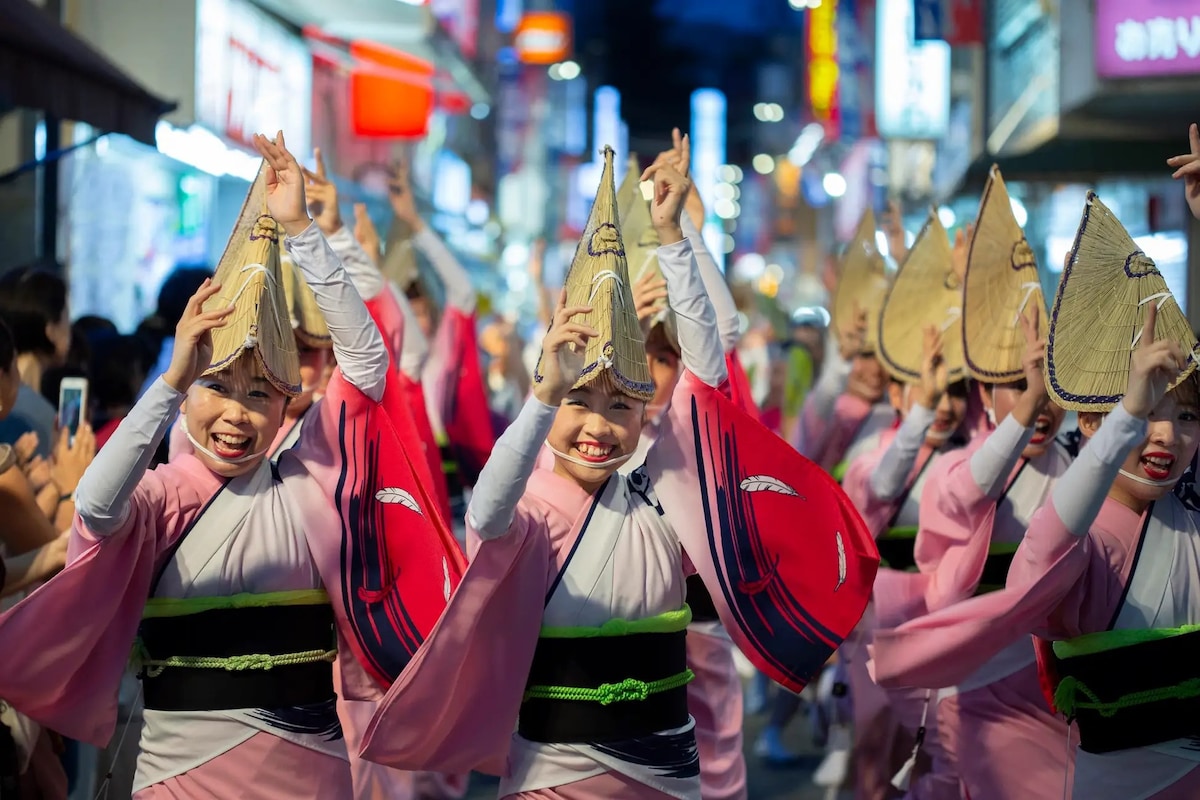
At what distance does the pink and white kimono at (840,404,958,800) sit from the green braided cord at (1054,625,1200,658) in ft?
4.50

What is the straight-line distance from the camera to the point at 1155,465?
13.0 feet

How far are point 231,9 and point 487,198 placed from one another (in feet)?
78.8

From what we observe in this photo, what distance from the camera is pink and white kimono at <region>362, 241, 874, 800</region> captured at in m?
3.78

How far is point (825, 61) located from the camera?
30.6 metres

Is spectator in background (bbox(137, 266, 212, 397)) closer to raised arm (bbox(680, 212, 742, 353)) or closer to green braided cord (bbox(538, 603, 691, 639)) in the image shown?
raised arm (bbox(680, 212, 742, 353))

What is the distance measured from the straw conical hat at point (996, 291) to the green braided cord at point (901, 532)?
992 millimetres

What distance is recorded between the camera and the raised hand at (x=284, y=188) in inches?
169

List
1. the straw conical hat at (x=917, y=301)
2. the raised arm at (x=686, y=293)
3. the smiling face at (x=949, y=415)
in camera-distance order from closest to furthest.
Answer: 1. the raised arm at (x=686, y=293)
2. the smiling face at (x=949, y=415)
3. the straw conical hat at (x=917, y=301)

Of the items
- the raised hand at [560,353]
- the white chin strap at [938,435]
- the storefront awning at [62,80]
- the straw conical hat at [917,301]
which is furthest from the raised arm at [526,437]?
the storefront awning at [62,80]

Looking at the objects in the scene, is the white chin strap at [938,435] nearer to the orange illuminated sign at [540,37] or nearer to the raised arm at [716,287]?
the raised arm at [716,287]

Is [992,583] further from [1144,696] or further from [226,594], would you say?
[226,594]

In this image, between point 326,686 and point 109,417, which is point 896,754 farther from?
point 109,417

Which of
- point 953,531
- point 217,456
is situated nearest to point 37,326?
point 217,456

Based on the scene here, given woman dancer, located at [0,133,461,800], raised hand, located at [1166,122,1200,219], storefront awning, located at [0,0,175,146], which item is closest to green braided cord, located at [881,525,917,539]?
raised hand, located at [1166,122,1200,219]
